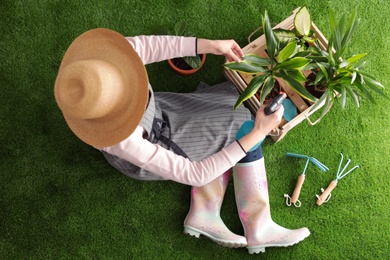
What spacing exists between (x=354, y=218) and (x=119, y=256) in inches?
50.1

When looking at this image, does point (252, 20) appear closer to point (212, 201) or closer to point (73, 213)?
point (212, 201)

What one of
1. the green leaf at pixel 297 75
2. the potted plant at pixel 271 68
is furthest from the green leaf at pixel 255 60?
the green leaf at pixel 297 75

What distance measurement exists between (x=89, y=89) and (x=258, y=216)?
1.15 m

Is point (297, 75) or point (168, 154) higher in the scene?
point (297, 75)

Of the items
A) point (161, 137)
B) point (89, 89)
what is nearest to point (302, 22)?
point (161, 137)

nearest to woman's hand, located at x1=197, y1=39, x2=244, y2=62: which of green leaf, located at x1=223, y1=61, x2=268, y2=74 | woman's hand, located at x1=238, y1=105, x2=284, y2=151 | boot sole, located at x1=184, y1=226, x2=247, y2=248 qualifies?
green leaf, located at x1=223, y1=61, x2=268, y2=74

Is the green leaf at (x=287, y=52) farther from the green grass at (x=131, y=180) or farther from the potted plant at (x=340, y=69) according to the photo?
the green grass at (x=131, y=180)

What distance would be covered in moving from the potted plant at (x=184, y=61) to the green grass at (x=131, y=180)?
0.11 meters

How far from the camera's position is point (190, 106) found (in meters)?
1.82

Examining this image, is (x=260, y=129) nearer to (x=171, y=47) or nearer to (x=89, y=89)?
(x=171, y=47)

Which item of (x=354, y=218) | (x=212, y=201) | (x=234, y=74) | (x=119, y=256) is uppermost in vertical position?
(x=234, y=74)

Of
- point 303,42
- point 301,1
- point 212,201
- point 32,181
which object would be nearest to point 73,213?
point 32,181

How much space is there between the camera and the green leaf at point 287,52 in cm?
146

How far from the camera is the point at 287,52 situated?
4.89 ft
